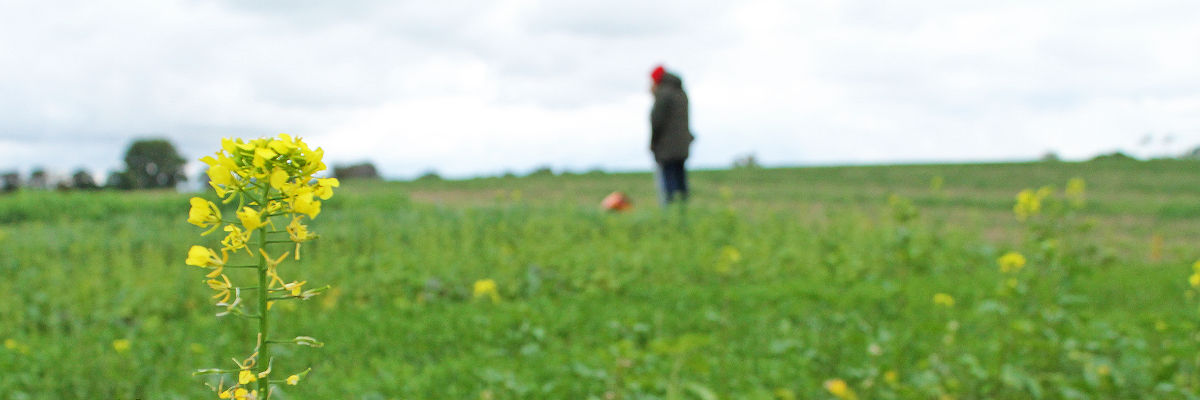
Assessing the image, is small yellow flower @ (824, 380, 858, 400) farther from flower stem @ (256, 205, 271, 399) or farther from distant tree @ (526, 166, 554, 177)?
distant tree @ (526, 166, 554, 177)

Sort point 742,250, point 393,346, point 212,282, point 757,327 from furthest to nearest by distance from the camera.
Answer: point 742,250
point 757,327
point 393,346
point 212,282

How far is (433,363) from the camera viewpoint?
3.75 metres

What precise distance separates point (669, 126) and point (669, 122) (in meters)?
0.06

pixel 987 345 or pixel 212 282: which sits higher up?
pixel 212 282

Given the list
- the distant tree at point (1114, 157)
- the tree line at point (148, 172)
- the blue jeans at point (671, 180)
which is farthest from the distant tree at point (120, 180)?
the distant tree at point (1114, 157)

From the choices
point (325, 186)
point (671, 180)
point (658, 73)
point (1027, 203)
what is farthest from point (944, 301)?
point (658, 73)

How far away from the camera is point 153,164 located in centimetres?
1884

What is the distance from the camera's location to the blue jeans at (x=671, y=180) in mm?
9938

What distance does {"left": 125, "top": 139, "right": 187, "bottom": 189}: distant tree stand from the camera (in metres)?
15.8

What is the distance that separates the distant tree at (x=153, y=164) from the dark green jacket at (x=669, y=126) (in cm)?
1094

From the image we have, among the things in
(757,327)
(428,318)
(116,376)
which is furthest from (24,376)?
(757,327)

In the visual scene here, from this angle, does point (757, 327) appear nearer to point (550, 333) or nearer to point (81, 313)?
point (550, 333)

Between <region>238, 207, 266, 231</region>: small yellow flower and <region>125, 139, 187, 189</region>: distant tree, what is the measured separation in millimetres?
15922

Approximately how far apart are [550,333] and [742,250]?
120 inches
